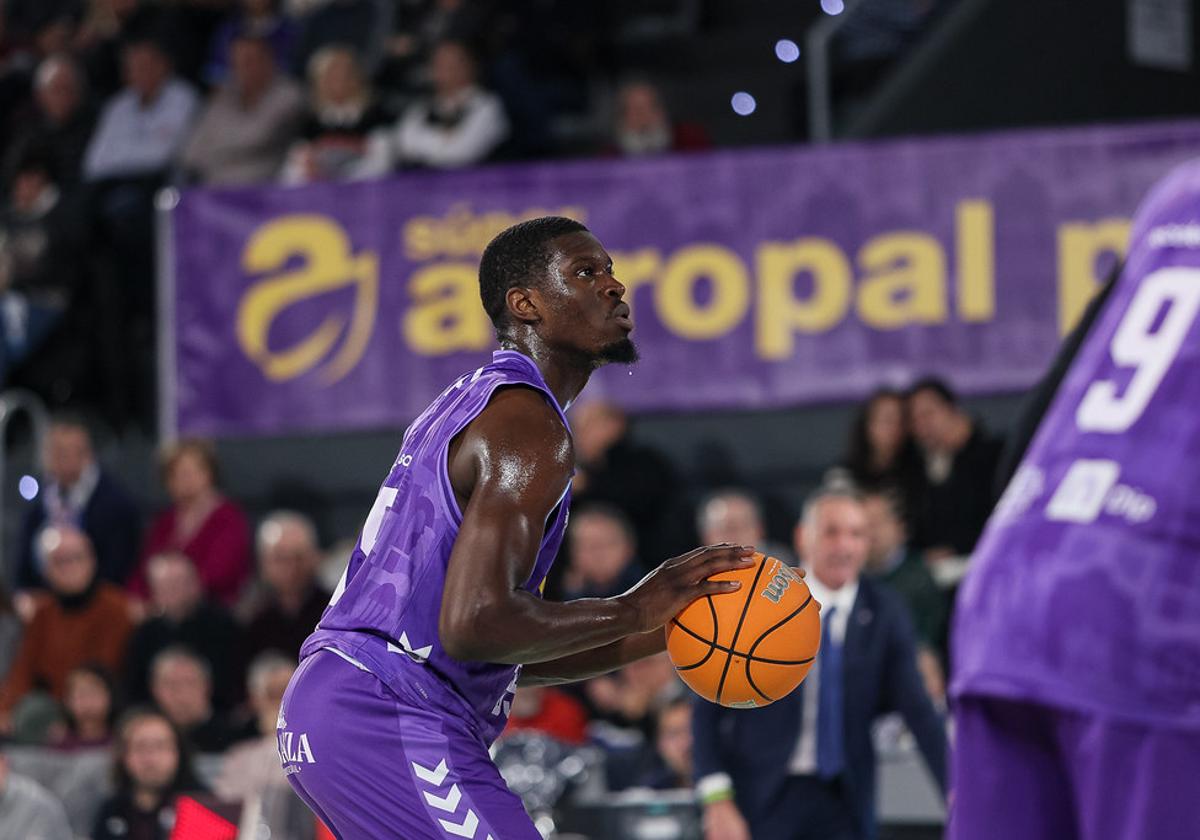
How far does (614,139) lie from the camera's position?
12391mm

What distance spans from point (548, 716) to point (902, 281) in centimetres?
329

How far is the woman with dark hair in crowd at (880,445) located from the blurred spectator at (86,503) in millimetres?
4023

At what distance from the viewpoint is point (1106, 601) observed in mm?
2947

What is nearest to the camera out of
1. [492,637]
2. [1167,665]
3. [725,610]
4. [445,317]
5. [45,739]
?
[1167,665]

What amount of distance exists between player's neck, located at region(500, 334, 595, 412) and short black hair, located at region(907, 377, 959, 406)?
225 inches

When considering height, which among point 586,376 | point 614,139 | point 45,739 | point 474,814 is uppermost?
point 614,139

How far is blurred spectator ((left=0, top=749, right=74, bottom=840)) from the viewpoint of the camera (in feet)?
28.1

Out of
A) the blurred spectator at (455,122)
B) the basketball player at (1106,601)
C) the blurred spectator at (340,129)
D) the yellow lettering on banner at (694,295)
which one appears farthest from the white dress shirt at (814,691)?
the blurred spectator at (340,129)

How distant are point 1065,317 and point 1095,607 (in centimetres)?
777

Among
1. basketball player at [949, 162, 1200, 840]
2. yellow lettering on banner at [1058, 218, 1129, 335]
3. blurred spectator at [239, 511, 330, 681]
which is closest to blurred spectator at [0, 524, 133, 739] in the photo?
blurred spectator at [239, 511, 330, 681]

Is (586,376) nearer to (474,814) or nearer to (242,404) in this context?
(474,814)

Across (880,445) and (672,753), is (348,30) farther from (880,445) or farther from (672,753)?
(672,753)

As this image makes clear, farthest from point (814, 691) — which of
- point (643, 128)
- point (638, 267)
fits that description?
point (643, 128)

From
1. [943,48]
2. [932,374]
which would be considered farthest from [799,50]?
[932,374]
